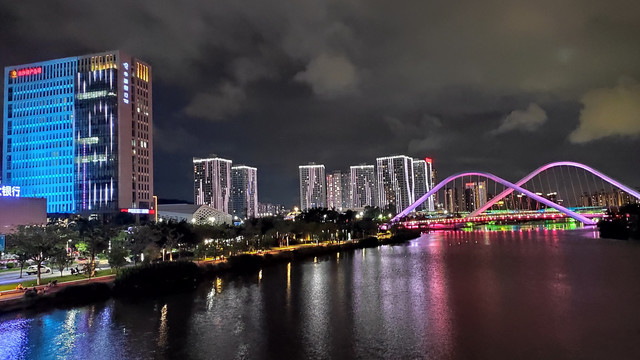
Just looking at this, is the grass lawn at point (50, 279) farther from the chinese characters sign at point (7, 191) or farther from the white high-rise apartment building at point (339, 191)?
the white high-rise apartment building at point (339, 191)

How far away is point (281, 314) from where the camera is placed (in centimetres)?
1543

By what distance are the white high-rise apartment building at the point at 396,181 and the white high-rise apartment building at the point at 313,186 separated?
1478cm

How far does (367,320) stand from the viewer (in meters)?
14.2

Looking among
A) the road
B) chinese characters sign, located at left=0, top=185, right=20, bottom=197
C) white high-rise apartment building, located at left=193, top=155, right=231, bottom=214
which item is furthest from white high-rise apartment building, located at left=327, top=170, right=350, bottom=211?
the road

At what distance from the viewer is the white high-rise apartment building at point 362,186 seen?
4259 inches

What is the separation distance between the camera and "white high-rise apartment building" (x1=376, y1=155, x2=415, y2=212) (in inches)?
4058

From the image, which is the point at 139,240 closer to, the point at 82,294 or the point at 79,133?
the point at 82,294

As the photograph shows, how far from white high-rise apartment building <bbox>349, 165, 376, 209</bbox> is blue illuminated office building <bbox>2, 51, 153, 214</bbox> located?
60937 millimetres

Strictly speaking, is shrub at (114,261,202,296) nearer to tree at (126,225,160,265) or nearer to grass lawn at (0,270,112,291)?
grass lawn at (0,270,112,291)

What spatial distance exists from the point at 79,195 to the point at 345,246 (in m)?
32.0

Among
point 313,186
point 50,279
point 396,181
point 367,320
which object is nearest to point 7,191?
point 50,279

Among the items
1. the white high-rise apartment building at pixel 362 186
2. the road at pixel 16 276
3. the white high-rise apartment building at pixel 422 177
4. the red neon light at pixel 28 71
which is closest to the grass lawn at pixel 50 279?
the road at pixel 16 276

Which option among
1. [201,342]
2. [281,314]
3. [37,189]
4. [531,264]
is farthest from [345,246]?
[37,189]

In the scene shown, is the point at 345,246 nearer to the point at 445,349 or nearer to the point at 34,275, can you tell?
the point at 34,275
